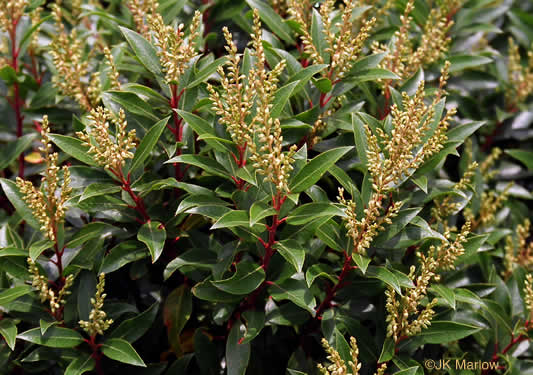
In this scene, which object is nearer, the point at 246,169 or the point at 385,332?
the point at 246,169

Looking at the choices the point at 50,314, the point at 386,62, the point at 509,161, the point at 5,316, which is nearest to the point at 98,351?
the point at 50,314

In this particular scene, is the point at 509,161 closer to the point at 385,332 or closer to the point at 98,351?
the point at 385,332

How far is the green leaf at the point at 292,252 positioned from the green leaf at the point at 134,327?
0.70 m

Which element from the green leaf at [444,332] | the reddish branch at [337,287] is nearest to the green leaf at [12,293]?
the reddish branch at [337,287]

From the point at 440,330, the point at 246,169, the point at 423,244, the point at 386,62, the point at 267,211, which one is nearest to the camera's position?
the point at 267,211

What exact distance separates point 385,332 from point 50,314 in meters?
1.52

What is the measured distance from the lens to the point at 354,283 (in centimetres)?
241

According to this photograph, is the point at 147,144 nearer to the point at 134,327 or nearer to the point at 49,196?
the point at 49,196

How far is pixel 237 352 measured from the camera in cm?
231

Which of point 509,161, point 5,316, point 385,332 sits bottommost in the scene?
point 509,161

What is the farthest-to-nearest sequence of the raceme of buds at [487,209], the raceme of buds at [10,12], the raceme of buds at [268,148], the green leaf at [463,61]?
1. the raceme of buds at [487,209]
2. the green leaf at [463,61]
3. the raceme of buds at [10,12]
4. the raceme of buds at [268,148]

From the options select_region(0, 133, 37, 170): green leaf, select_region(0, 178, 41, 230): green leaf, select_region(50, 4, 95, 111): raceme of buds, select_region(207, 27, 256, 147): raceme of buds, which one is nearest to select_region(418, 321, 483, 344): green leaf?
select_region(207, 27, 256, 147): raceme of buds

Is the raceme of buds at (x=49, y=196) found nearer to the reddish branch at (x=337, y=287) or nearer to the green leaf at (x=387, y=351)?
the reddish branch at (x=337, y=287)

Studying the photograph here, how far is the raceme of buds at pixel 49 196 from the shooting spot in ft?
7.07
